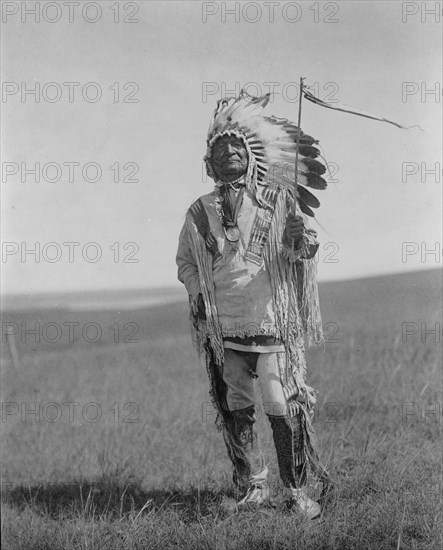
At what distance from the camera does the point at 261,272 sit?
4.09 m

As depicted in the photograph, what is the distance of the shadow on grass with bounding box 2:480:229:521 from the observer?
446cm

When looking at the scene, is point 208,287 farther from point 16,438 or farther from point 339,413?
point 16,438

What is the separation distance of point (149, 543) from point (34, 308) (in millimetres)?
3374

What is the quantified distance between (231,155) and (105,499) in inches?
94.9

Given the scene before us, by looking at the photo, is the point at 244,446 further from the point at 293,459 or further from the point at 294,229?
the point at 294,229

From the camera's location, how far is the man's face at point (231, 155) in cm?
411

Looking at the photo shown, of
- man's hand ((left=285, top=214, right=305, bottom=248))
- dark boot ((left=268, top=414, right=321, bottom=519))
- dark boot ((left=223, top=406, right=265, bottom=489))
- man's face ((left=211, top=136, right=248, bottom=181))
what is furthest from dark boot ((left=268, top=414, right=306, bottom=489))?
man's face ((left=211, top=136, right=248, bottom=181))

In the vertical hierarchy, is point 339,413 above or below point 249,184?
below

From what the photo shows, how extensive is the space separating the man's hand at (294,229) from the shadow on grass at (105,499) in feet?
5.44

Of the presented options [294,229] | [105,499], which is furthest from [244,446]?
[294,229]

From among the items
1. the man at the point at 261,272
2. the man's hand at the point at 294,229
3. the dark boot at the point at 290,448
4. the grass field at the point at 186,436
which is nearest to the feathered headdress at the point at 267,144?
the man at the point at 261,272

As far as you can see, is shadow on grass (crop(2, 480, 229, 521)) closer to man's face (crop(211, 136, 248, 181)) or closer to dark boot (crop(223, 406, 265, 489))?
dark boot (crop(223, 406, 265, 489))

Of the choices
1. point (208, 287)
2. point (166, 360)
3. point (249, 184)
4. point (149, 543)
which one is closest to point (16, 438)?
point (166, 360)

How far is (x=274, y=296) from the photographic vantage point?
4090 millimetres
